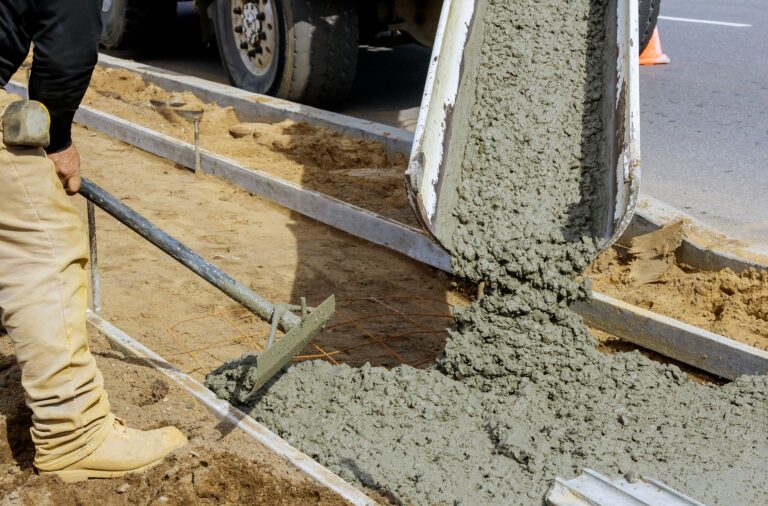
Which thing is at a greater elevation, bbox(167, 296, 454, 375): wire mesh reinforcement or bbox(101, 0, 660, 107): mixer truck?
bbox(101, 0, 660, 107): mixer truck

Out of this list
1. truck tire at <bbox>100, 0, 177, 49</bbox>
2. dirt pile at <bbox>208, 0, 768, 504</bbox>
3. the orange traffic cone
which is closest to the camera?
dirt pile at <bbox>208, 0, 768, 504</bbox>

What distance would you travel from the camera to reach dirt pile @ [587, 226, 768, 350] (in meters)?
4.10

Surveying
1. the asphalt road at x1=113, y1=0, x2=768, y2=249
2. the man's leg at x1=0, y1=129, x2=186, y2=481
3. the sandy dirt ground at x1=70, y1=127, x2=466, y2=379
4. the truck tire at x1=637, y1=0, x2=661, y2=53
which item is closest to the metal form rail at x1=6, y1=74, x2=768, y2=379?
the sandy dirt ground at x1=70, y1=127, x2=466, y2=379

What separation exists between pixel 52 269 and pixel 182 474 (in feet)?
2.50

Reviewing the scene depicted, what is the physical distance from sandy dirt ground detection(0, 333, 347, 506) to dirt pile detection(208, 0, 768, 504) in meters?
0.20

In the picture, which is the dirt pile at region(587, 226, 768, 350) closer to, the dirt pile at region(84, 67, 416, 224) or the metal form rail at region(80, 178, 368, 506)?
the dirt pile at region(84, 67, 416, 224)

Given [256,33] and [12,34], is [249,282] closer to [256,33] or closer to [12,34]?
[12,34]

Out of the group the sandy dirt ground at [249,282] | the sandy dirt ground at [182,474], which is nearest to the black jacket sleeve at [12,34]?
the sandy dirt ground at [182,474]

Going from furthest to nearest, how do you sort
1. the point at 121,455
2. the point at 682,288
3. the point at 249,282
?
the point at 249,282
the point at 682,288
the point at 121,455

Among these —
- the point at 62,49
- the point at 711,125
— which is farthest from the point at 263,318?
the point at 711,125

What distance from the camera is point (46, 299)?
8.52 ft

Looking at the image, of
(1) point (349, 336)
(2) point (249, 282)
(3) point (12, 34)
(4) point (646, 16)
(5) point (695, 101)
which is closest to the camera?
(3) point (12, 34)

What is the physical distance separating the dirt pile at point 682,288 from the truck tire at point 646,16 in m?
3.50

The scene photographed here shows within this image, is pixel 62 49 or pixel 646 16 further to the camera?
pixel 646 16
